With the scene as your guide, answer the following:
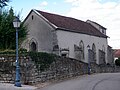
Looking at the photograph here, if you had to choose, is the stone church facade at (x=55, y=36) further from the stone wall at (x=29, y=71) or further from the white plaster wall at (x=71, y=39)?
the stone wall at (x=29, y=71)

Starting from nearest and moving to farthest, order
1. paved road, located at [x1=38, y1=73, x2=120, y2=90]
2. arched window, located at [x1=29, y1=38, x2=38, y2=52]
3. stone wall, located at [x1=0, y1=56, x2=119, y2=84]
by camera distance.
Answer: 1. paved road, located at [x1=38, y1=73, x2=120, y2=90]
2. stone wall, located at [x1=0, y1=56, x2=119, y2=84]
3. arched window, located at [x1=29, y1=38, x2=38, y2=52]

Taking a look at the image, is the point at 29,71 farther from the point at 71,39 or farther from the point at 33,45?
the point at 33,45

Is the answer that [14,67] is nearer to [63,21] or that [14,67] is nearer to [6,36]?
[6,36]

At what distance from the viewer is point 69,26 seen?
51.8 metres

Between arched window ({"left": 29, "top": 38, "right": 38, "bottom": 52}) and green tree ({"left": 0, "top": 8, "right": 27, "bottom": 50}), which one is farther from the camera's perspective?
arched window ({"left": 29, "top": 38, "right": 38, "bottom": 52})

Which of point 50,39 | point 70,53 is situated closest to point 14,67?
point 50,39

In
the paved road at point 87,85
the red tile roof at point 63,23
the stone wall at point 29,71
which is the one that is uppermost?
the red tile roof at point 63,23

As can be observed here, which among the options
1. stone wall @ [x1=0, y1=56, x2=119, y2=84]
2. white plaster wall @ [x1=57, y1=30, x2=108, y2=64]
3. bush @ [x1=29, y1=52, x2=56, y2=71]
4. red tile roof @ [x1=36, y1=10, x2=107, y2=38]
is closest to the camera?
stone wall @ [x1=0, y1=56, x2=119, y2=84]

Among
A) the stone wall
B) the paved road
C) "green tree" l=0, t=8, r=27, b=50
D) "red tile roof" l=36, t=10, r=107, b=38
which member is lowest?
the paved road

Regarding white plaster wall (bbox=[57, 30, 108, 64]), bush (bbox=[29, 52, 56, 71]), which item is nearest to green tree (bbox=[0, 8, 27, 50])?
bush (bbox=[29, 52, 56, 71])

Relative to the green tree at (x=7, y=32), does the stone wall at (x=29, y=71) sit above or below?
below

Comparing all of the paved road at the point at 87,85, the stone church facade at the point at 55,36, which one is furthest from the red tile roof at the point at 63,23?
the paved road at the point at 87,85

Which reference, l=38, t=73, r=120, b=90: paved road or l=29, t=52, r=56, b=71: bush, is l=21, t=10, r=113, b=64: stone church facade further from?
l=38, t=73, r=120, b=90: paved road

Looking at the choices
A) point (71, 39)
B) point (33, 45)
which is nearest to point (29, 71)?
point (71, 39)
